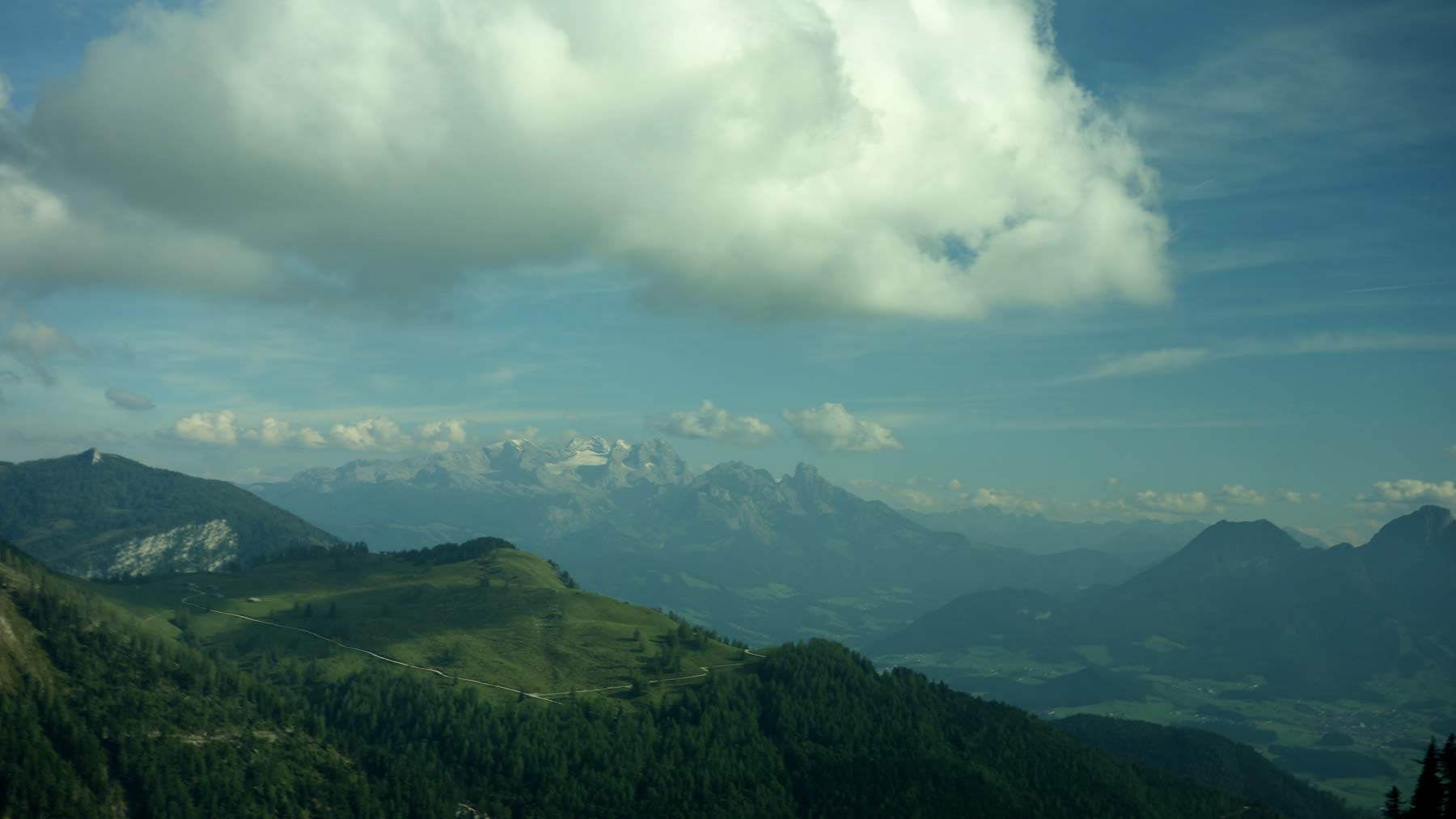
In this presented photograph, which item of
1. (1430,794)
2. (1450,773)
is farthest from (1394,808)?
(1450,773)

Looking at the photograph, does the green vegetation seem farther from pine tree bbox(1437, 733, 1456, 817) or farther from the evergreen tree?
the evergreen tree

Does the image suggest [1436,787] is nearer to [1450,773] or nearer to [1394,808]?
[1450,773]

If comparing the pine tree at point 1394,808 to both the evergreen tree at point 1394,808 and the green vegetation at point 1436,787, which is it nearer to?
the evergreen tree at point 1394,808

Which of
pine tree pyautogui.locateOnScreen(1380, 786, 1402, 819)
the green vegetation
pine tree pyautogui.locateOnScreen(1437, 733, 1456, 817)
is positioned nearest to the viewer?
pine tree pyautogui.locateOnScreen(1437, 733, 1456, 817)

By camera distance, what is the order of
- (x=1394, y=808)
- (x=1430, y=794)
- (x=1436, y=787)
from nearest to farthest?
(x=1436, y=787)
(x=1430, y=794)
(x=1394, y=808)

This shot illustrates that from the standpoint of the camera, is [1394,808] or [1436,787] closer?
[1436,787]

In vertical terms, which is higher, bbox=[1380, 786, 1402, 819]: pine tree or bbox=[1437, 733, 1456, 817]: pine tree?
bbox=[1437, 733, 1456, 817]: pine tree

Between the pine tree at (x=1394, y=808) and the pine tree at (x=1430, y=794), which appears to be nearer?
the pine tree at (x=1430, y=794)

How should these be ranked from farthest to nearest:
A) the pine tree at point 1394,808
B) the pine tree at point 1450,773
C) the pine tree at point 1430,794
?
the pine tree at point 1394,808 < the pine tree at point 1430,794 < the pine tree at point 1450,773

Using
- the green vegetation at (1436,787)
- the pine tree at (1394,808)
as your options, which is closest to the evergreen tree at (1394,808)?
the pine tree at (1394,808)

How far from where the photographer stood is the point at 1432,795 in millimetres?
106500

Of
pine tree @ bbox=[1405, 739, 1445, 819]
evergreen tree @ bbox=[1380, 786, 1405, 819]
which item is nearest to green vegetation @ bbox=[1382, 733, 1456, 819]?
pine tree @ bbox=[1405, 739, 1445, 819]

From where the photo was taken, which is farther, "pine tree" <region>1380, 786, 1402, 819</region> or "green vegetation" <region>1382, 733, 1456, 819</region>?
"pine tree" <region>1380, 786, 1402, 819</region>

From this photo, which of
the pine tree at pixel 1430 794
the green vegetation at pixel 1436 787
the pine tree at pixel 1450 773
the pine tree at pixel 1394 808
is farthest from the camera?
the pine tree at pixel 1394 808
